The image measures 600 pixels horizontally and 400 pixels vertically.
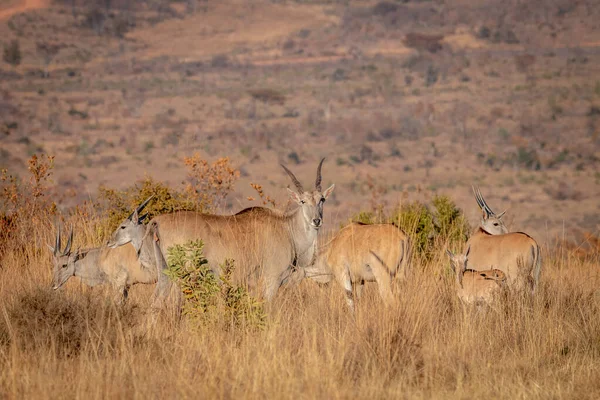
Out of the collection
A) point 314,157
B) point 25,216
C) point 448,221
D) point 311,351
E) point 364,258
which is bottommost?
point 314,157

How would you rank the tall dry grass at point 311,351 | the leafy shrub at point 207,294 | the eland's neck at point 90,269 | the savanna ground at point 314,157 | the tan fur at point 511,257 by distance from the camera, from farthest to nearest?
the eland's neck at point 90,269 < the tan fur at point 511,257 < the leafy shrub at point 207,294 < the savanna ground at point 314,157 < the tall dry grass at point 311,351

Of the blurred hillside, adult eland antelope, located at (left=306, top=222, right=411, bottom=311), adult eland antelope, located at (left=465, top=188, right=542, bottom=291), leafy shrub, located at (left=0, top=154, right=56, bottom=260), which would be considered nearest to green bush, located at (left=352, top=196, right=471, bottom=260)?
adult eland antelope, located at (left=465, top=188, right=542, bottom=291)

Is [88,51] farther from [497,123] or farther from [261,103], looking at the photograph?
[497,123]

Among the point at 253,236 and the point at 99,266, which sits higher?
the point at 253,236

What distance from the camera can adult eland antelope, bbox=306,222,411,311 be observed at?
10906 millimetres

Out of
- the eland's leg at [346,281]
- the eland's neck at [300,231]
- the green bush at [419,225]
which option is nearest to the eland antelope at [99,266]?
the eland's neck at [300,231]

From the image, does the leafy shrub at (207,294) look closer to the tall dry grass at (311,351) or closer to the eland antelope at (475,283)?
the tall dry grass at (311,351)

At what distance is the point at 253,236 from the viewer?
10.3m

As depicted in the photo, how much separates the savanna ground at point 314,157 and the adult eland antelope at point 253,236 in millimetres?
630

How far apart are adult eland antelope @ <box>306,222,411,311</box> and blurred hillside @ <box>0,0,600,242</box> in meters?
17.0

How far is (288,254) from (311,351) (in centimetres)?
259

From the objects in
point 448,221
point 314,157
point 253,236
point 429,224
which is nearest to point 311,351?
point 253,236

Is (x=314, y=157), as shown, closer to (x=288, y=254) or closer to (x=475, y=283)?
(x=288, y=254)

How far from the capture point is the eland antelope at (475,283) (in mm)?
10164
